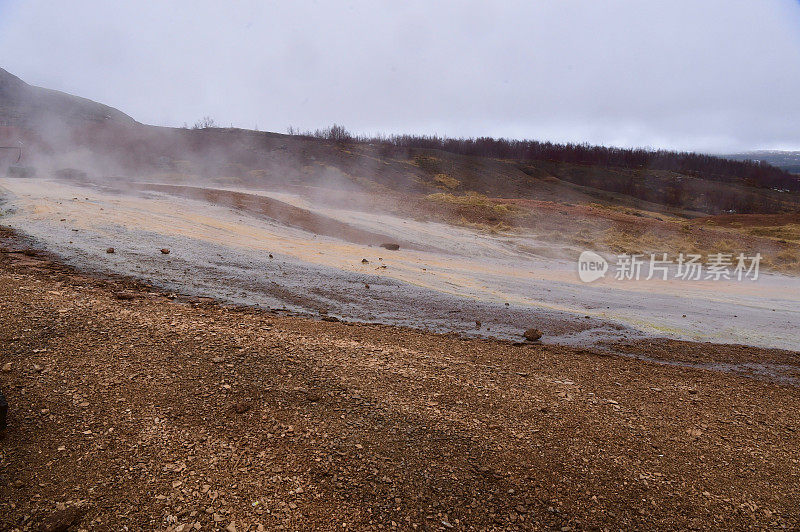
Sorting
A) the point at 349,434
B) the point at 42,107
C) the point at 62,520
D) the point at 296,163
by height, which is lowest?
the point at 62,520

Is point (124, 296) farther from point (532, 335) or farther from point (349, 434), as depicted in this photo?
point (532, 335)

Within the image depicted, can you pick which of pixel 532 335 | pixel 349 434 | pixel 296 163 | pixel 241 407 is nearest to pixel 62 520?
pixel 241 407

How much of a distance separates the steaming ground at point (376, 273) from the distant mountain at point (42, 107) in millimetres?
27647

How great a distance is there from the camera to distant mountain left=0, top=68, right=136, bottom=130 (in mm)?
40781

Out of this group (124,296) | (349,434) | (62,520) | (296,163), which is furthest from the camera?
(296,163)

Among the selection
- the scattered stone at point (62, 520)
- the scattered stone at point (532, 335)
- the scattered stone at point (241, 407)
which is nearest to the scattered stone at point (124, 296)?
the scattered stone at point (241, 407)

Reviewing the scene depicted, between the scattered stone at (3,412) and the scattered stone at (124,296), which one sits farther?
the scattered stone at (124,296)

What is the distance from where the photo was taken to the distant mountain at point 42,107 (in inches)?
1606

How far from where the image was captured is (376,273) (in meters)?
11.7

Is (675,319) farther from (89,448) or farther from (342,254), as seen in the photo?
(89,448)

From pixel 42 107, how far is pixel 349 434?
56.6 metres

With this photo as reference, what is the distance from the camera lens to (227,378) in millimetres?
4656

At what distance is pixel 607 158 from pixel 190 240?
266 ft

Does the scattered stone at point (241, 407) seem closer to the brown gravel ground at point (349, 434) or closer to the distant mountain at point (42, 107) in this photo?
the brown gravel ground at point (349, 434)
